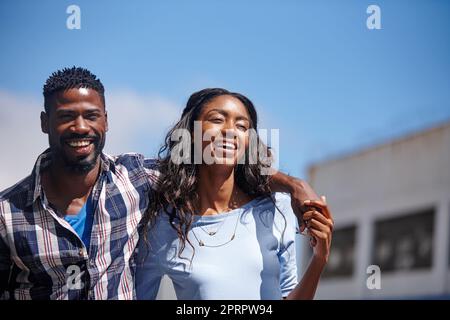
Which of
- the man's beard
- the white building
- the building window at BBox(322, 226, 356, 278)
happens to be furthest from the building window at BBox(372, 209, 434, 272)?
the man's beard

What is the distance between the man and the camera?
135 inches

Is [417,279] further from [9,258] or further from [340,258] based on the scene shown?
[9,258]

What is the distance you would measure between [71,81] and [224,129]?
1.99 feet

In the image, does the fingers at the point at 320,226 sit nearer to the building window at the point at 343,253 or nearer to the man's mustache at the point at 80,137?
the man's mustache at the point at 80,137

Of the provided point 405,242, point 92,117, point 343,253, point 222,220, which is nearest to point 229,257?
point 222,220

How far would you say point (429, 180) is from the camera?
15406 mm

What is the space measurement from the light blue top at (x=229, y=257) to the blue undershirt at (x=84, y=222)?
0.21 meters

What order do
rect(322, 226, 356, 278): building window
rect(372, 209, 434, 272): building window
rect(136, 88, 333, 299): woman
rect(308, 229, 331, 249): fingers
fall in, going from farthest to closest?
1. rect(322, 226, 356, 278): building window
2. rect(372, 209, 434, 272): building window
3. rect(136, 88, 333, 299): woman
4. rect(308, 229, 331, 249): fingers

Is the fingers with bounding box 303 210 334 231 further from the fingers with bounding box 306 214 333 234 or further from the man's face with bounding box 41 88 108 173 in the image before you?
the man's face with bounding box 41 88 108 173

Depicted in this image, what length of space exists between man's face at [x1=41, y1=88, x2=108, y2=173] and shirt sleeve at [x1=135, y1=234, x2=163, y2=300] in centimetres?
38

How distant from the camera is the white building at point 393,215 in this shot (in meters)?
15.1

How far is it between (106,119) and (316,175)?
14.6 meters
